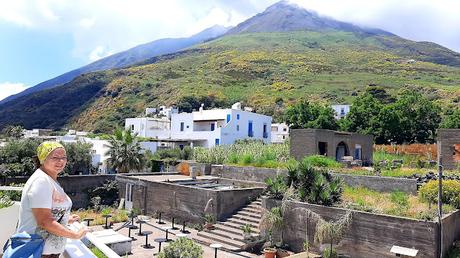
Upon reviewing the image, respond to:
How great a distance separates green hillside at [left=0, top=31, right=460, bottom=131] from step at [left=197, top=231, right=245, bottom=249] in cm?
5476

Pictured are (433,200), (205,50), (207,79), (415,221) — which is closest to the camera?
(415,221)

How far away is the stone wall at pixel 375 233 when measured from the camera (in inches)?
444

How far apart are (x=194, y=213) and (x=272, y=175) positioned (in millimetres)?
4643

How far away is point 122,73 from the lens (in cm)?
10756

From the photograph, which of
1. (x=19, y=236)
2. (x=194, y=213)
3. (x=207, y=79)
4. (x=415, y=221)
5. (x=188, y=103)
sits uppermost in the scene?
(x=207, y=79)

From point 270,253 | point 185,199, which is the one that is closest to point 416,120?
point 185,199

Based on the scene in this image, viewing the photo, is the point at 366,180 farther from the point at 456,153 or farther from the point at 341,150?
the point at 341,150

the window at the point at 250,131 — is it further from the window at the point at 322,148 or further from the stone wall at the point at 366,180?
the stone wall at the point at 366,180

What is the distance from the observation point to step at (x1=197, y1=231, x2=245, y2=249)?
15.2 metres

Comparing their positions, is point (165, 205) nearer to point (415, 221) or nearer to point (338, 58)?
point (415, 221)

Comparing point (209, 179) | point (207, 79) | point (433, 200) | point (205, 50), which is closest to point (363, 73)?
point (207, 79)

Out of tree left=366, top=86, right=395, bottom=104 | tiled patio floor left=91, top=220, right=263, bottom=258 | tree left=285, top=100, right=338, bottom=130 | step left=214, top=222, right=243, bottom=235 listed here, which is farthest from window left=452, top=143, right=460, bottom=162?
tree left=366, top=86, right=395, bottom=104

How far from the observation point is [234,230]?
16.4 metres

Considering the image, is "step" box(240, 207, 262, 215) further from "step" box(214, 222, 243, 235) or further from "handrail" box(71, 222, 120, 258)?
"handrail" box(71, 222, 120, 258)
